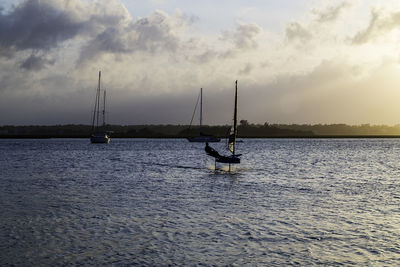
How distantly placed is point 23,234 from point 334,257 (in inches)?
477

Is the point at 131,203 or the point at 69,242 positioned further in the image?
the point at 131,203

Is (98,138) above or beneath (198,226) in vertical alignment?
above

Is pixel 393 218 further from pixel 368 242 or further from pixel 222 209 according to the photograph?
pixel 222 209

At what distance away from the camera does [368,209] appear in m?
22.5

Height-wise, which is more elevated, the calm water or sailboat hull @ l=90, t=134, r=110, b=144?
sailboat hull @ l=90, t=134, r=110, b=144

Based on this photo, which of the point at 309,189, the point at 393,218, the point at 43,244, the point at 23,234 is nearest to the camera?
the point at 43,244

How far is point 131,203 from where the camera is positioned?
2388 centimetres

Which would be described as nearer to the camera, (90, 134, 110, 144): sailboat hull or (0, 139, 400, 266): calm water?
(0, 139, 400, 266): calm water

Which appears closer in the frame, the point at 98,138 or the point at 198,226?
the point at 198,226

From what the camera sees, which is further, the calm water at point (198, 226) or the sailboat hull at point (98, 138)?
the sailboat hull at point (98, 138)

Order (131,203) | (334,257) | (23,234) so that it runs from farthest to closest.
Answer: (131,203) → (23,234) → (334,257)

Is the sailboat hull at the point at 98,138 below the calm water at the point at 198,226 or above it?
above

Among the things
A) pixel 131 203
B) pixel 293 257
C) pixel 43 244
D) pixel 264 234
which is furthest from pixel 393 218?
pixel 43 244

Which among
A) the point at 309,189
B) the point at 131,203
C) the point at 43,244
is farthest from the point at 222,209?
the point at 309,189
